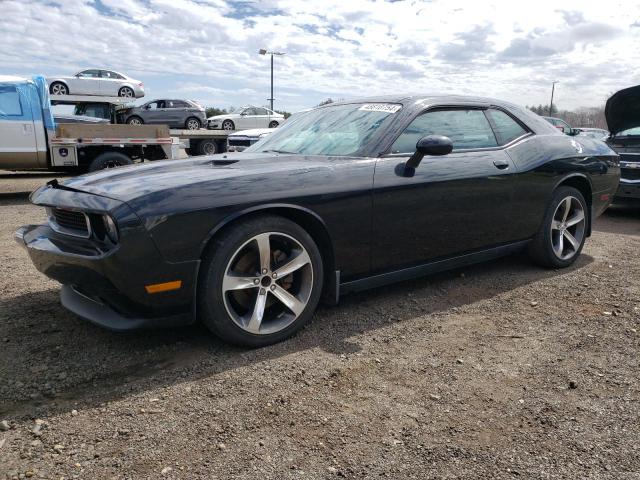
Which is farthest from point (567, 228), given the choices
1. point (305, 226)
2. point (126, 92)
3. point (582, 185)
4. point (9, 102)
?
point (126, 92)

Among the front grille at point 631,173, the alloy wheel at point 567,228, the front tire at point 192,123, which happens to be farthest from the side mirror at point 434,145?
the front tire at point 192,123

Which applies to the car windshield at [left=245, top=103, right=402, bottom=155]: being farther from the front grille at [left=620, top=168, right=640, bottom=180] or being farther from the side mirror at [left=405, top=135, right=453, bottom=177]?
the front grille at [left=620, top=168, right=640, bottom=180]

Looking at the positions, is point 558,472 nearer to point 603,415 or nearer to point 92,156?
point 603,415

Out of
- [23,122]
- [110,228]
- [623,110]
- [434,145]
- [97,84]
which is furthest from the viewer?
[97,84]

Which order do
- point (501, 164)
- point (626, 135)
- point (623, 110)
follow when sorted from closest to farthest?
point (501, 164) < point (623, 110) < point (626, 135)

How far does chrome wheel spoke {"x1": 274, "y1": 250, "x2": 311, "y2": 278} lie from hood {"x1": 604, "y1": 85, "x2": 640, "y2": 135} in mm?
5554

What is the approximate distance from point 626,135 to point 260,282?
7329 mm

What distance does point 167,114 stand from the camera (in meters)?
22.6

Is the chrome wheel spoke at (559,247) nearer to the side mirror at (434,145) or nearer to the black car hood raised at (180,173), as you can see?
the side mirror at (434,145)

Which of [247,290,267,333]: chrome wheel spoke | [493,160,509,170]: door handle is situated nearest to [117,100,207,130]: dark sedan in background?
[493,160,509,170]: door handle

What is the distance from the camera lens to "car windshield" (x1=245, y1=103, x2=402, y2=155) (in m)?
3.60

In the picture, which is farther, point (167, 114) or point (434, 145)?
point (167, 114)

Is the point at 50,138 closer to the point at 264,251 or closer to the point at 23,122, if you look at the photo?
the point at 23,122

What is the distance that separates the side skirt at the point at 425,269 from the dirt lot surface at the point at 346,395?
0.22 metres
